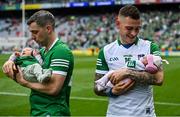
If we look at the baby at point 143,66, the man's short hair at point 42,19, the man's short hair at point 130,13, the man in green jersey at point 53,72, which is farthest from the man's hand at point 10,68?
the man's short hair at point 130,13

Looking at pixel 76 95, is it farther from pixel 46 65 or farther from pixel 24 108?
pixel 46 65

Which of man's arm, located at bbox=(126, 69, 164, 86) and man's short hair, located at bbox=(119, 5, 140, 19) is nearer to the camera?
man's arm, located at bbox=(126, 69, 164, 86)

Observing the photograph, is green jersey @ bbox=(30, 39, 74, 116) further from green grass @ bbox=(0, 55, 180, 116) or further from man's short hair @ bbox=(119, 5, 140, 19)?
green grass @ bbox=(0, 55, 180, 116)

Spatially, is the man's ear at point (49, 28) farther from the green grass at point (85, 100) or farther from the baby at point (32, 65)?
the green grass at point (85, 100)

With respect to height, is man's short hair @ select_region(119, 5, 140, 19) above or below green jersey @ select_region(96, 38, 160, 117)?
above

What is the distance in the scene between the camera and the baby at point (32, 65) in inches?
165

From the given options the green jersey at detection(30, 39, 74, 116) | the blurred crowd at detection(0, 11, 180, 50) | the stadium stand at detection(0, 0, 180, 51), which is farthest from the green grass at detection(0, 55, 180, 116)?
the blurred crowd at detection(0, 11, 180, 50)

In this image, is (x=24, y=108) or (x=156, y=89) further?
(x=156, y=89)

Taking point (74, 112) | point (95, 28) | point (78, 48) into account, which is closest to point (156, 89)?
point (74, 112)

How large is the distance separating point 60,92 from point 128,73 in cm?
71

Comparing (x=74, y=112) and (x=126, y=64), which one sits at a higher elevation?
(x=126, y=64)

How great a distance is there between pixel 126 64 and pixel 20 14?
2375 inches

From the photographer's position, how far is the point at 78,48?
167ft

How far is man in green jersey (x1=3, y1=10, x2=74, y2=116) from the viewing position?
4.36 metres
